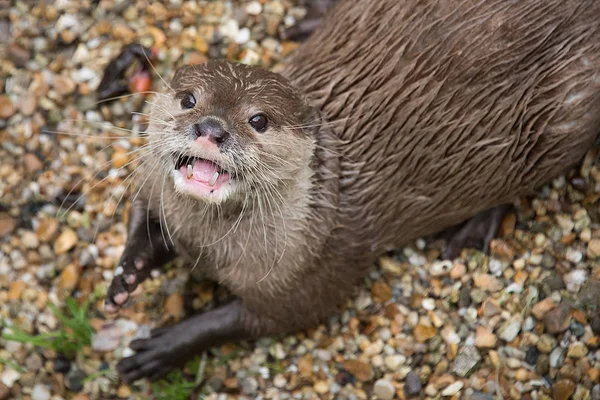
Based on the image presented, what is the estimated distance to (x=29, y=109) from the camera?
2980mm

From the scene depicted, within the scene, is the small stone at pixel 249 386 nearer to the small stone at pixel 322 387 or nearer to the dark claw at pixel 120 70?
the small stone at pixel 322 387

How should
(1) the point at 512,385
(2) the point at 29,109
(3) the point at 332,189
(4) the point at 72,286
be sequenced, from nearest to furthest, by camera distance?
(3) the point at 332,189, (1) the point at 512,385, (4) the point at 72,286, (2) the point at 29,109

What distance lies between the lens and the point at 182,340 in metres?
2.57

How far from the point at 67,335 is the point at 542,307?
1.51 meters

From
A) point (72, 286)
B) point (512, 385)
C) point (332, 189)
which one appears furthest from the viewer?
point (72, 286)

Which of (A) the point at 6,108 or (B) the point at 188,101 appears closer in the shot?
(B) the point at 188,101

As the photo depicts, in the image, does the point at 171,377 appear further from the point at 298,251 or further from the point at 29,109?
the point at 29,109

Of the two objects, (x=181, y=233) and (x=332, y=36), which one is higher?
(x=332, y=36)

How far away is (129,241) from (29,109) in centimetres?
75

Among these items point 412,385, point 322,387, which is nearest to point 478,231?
point 412,385

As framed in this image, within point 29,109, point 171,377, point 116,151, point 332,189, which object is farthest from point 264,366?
point 29,109

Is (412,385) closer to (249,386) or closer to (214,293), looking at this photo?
(249,386)

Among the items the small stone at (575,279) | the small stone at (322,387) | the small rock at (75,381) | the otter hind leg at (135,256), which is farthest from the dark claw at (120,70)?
the small stone at (575,279)

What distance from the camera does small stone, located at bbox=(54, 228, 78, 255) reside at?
2.82 metres
